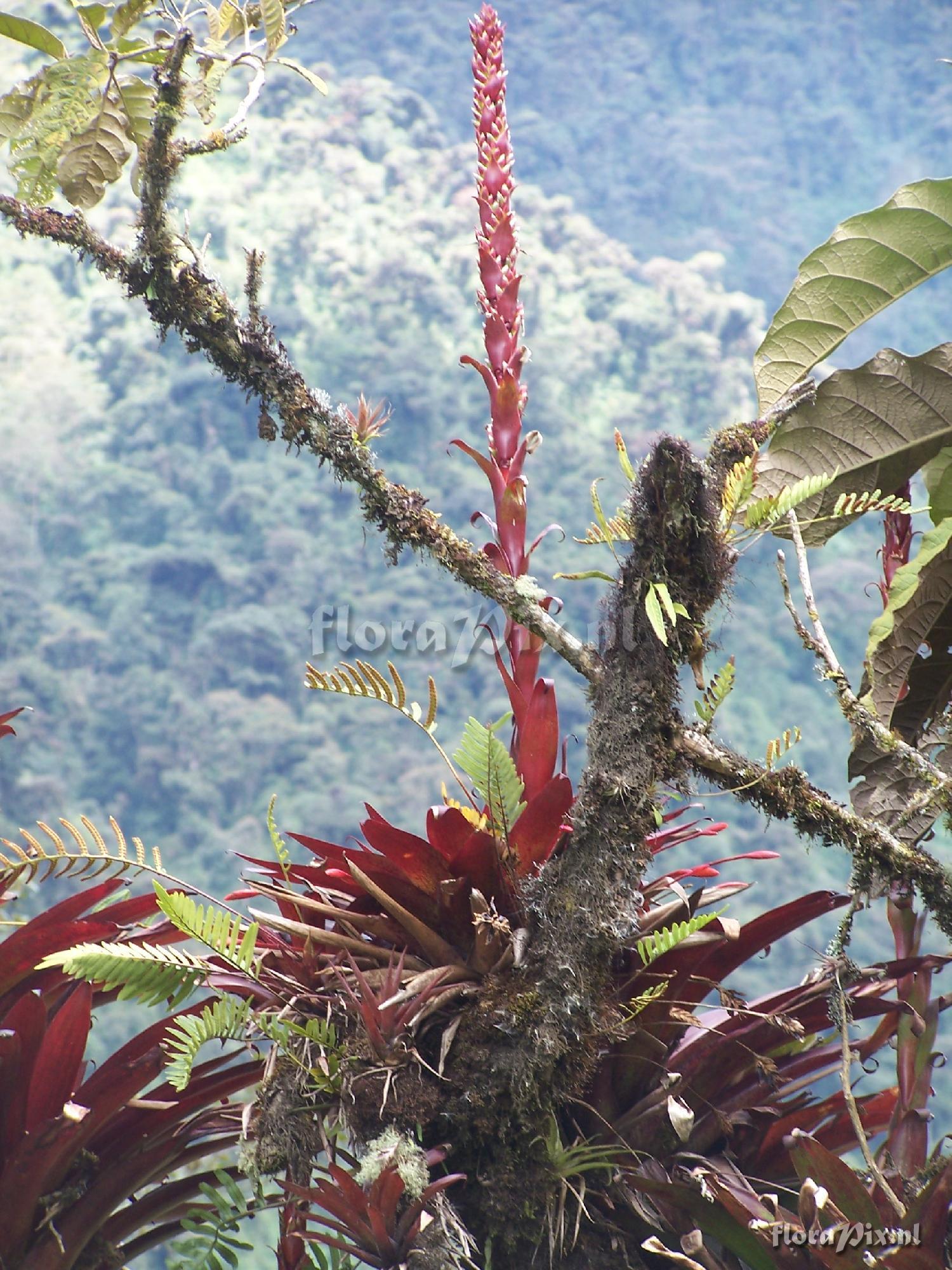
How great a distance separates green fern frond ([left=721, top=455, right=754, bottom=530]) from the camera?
2.59 ft

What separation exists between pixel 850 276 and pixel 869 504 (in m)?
0.26

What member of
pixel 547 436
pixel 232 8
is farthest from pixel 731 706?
pixel 232 8

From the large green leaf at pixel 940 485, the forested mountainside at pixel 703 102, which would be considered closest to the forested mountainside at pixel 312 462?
the forested mountainside at pixel 703 102

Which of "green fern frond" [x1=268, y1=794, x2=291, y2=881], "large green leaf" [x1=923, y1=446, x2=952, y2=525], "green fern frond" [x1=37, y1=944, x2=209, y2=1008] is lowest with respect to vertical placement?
"green fern frond" [x1=37, y1=944, x2=209, y2=1008]

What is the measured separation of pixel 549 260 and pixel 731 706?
988 centimetres

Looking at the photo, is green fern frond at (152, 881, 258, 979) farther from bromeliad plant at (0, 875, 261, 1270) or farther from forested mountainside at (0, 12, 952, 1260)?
forested mountainside at (0, 12, 952, 1260)

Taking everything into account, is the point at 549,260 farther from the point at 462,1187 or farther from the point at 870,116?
the point at 462,1187

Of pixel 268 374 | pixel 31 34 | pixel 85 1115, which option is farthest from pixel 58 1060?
pixel 31 34

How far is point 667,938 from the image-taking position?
0.78m

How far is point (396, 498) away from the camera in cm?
89

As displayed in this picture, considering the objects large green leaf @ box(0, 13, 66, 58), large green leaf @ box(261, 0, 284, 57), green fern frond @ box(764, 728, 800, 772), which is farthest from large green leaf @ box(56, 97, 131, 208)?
green fern frond @ box(764, 728, 800, 772)

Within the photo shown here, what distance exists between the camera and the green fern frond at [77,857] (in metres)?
0.86

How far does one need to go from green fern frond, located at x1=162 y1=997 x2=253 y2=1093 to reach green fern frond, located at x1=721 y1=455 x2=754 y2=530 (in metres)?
0.51

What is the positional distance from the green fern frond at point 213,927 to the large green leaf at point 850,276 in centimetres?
64
